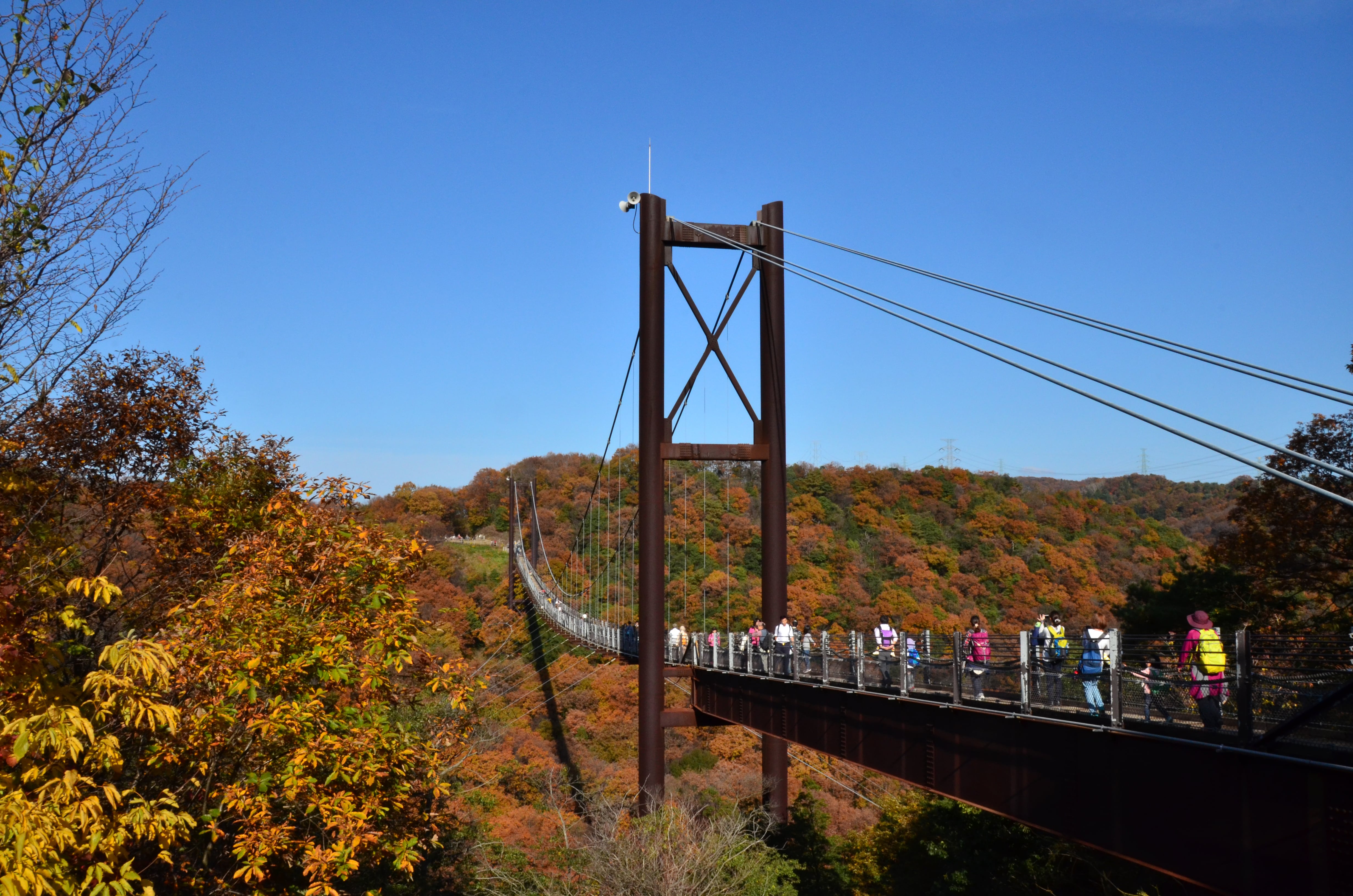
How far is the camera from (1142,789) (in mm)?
7172

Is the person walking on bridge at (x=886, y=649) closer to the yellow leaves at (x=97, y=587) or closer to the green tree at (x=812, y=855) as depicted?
the green tree at (x=812, y=855)

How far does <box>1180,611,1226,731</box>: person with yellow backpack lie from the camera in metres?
6.71

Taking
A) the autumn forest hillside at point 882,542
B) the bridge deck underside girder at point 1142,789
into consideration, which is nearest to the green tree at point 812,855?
the bridge deck underside girder at point 1142,789

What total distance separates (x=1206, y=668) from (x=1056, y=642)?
7.46 ft

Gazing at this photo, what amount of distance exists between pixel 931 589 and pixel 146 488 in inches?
1302

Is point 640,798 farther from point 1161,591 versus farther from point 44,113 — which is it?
point 44,113

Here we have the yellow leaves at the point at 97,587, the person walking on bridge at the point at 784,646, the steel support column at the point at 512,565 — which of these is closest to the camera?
the yellow leaves at the point at 97,587

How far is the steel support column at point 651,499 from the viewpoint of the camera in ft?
57.3

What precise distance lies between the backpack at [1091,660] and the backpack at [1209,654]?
881 mm

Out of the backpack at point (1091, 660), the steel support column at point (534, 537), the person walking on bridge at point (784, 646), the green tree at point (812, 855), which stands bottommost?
the green tree at point (812, 855)

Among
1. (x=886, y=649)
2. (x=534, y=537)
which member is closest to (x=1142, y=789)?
(x=886, y=649)

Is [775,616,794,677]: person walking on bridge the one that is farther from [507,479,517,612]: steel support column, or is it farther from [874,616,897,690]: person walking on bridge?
[507,479,517,612]: steel support column

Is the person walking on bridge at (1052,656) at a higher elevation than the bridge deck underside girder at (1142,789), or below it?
higher

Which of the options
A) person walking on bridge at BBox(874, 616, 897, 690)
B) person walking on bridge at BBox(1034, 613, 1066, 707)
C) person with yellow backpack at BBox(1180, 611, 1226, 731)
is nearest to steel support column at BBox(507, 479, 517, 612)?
person walking on bridge at BBox(874, 616, 897, 690)
